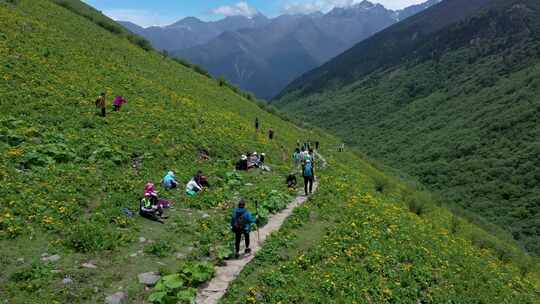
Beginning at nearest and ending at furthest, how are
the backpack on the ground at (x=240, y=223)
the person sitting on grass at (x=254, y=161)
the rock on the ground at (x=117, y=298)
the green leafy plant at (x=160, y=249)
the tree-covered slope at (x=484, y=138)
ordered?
the rock on the ground at (x=117, y=298), the green leafy plant at (x=160, y=249), the backpack on the ground at (x=240, y=223), the person sitting on grass at (x=254, y=161), the tree-covered slope at (x=484, y=138)

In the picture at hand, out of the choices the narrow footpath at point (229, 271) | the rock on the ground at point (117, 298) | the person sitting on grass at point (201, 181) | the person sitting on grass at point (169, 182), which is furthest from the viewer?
the person sitting on grass at point (201, 181)

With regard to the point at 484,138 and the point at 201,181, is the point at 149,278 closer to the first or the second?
the point at 201,181

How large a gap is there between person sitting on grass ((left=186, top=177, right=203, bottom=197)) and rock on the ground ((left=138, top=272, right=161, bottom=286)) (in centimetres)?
819

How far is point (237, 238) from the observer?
623 inches

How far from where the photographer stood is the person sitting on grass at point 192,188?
21.7 m

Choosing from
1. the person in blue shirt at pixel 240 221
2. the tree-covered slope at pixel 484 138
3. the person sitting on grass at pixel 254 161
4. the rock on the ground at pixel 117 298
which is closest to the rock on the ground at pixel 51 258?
the rock on the ground at pixel 117 298

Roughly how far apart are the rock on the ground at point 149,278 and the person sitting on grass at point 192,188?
8.19m

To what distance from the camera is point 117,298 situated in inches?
474

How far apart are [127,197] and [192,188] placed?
3.73 metres

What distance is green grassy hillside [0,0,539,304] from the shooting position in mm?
13461

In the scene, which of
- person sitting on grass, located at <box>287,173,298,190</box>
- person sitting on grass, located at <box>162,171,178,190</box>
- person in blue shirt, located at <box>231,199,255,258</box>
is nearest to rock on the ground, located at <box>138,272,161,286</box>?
person in blue shirt, located at <box>231,199,255,258</box>

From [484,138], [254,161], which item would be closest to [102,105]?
[254,161]

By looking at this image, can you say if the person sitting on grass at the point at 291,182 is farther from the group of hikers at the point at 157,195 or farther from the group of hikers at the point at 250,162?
the group of hikers at the point at 157,195

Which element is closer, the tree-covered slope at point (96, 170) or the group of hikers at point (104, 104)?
the tree-covered slope at point (96, 170)
